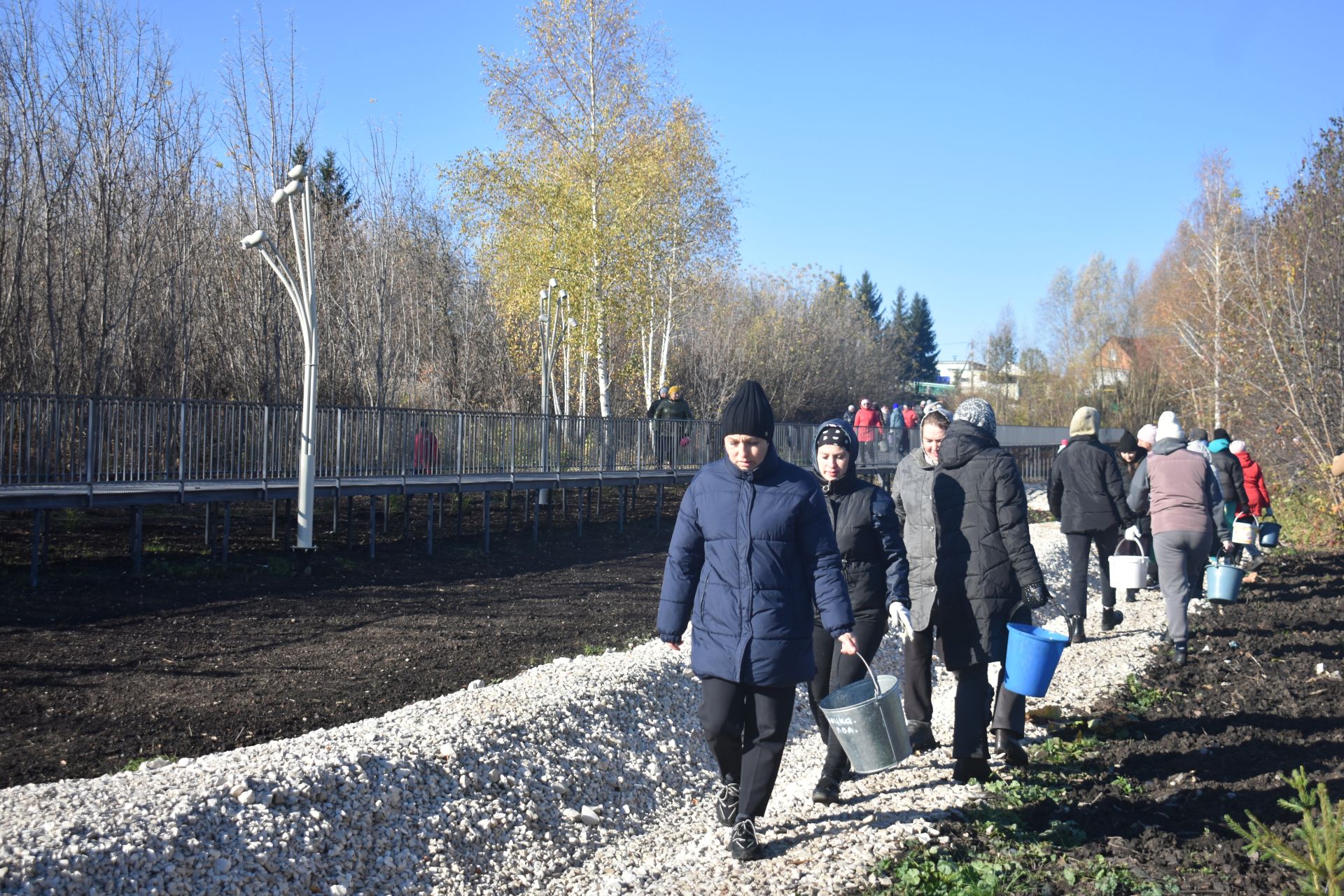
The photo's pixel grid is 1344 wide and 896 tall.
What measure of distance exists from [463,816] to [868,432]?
82.3ft

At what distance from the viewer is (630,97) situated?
3011 cm

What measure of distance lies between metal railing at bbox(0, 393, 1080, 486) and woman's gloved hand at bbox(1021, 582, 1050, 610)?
7214 millimetres

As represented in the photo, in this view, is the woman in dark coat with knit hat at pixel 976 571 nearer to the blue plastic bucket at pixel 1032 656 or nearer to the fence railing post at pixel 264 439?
the blue plastic bucket at pixel 1032 656

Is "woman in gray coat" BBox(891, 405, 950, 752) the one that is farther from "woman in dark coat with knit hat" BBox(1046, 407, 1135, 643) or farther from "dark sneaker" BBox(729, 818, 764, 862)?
"woman in dark coat with knit hat" BBox(1046, 407, 1135, 643)

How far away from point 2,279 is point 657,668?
43.8 ft

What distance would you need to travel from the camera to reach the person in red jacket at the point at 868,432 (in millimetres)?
29469

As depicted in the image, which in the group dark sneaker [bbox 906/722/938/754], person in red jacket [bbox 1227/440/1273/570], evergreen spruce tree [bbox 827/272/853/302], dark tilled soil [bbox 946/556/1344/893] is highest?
evergreen spruce tree [bbox 827/272/853/302]

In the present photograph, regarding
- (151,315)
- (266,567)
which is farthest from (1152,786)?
(151,315)

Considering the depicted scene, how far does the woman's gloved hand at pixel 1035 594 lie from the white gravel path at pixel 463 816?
1.07 metres

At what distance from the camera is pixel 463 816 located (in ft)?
17.9

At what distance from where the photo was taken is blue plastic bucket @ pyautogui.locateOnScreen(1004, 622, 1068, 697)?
606 cm

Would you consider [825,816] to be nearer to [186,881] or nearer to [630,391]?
[186,881]

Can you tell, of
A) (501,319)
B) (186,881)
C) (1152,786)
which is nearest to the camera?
(186,881)

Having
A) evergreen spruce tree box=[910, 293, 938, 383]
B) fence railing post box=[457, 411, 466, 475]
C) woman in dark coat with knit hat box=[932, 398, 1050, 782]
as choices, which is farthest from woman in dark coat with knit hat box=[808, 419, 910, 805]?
evergreen spruce tree box=[910, 293, 938, 383]
